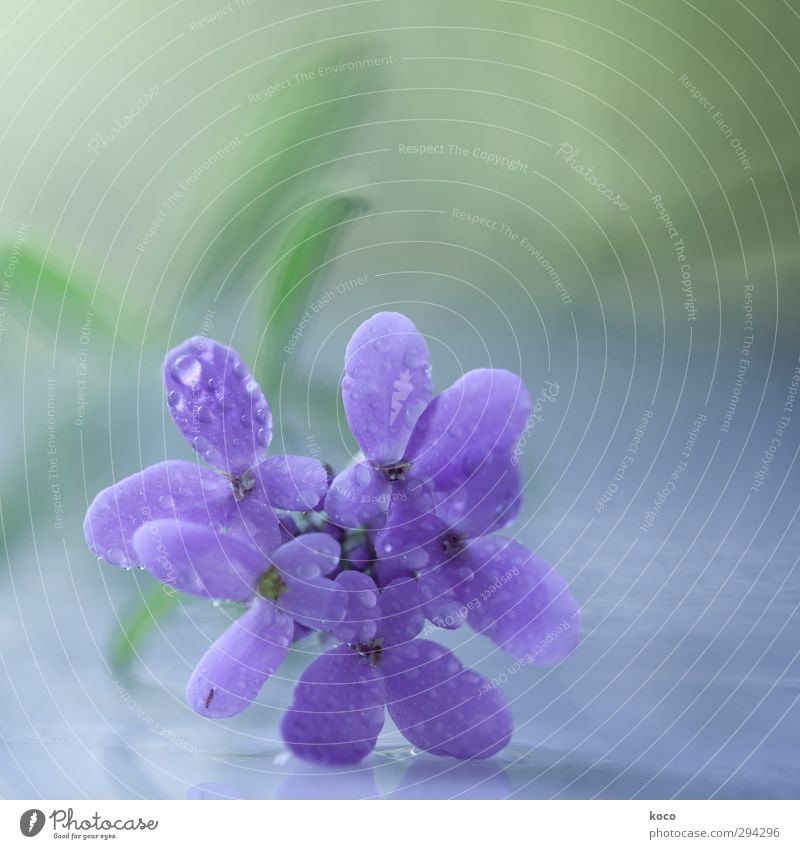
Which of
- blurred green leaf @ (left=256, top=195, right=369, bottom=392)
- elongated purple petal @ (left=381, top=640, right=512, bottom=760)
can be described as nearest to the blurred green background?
blurred green leaf @ (left=256, top=195, right=369, bottom=392)

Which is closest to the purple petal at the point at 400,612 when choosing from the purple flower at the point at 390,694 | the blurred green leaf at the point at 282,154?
the purple flower at the point at 390,694

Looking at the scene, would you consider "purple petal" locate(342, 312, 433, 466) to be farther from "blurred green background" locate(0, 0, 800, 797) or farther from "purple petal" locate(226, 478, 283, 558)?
"blurred green background" locate(0, 0, 800, 797)

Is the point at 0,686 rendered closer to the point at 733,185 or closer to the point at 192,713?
the point at 192,713

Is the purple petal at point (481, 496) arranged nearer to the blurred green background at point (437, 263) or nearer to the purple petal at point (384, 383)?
the purple petal at point (384, 383)

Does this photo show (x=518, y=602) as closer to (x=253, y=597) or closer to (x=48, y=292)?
(x=253, y=597)
